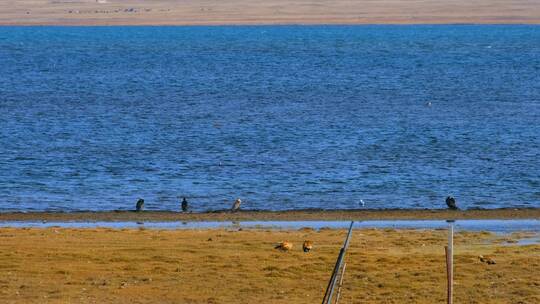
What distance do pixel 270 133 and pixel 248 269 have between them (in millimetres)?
32912

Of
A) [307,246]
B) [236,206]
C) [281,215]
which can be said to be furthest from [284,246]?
[236,206]

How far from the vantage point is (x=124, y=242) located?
24.3 metres

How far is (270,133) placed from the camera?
5372 cm

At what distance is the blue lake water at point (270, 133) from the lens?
35938 mm

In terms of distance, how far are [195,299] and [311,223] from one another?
429 inches

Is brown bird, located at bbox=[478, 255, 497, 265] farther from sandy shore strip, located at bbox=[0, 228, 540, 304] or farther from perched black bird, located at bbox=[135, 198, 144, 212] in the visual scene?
perched black bird, located at bbox=[135, 198, 144, 212]

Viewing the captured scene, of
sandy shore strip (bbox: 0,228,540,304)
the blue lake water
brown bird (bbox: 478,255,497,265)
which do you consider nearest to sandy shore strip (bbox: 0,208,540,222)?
the blue lake water

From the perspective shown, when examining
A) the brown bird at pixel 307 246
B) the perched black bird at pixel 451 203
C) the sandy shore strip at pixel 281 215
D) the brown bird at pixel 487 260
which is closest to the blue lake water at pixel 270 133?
the perched black bird at pixel 451 203

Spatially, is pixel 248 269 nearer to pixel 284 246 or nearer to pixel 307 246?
pixel 284 246

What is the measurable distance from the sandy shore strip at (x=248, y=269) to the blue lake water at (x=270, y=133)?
8.58 m

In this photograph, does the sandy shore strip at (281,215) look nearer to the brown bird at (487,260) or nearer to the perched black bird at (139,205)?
the perched black bird at (139,205)

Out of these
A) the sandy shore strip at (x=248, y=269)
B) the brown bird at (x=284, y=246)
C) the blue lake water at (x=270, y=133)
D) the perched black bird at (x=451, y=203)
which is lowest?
the sandy shore strip at (x=248, y=269)

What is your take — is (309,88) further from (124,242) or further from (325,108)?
(124,242)

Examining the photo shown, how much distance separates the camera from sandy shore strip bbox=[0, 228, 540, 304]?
1892 cm
